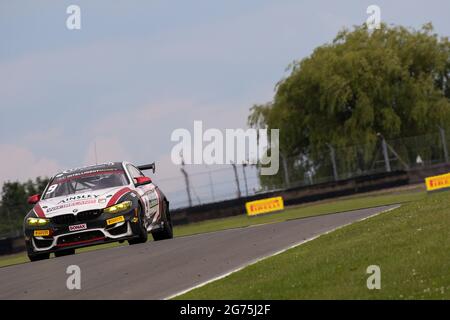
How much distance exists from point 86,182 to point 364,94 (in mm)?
33323

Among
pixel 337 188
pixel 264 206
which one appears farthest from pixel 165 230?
pixel 337 188

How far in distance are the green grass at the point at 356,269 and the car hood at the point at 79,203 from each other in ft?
14.2

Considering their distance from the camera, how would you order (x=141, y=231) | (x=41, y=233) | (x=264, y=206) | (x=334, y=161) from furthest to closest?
(x=334, y=161)
(x=264, y=206)
(x=141, y=231)
(x=41, y=233)

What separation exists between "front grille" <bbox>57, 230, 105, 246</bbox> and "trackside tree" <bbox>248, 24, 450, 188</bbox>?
99.7ft

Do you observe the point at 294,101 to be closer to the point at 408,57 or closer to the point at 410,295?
the point at 408,57

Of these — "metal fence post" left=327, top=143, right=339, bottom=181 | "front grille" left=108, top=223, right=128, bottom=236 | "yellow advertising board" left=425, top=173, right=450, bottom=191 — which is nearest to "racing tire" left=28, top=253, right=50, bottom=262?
"front grille" left=108, top=223, right=128, bottom=236

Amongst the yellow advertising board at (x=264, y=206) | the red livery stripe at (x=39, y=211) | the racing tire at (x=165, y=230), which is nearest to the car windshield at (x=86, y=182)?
the red livery stripe at (x=39, y=211)

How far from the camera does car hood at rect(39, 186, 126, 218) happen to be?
58.4ft

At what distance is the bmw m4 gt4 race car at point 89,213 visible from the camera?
58.5 ft

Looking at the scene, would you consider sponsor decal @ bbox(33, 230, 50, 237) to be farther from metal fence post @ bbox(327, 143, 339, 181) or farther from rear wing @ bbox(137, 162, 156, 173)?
metal fence post @ bbox(327, 143, 339, 181)

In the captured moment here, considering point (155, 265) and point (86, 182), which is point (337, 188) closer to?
point (86, 182)

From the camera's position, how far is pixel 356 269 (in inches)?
443

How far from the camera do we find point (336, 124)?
172 ft
